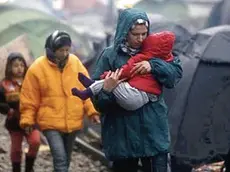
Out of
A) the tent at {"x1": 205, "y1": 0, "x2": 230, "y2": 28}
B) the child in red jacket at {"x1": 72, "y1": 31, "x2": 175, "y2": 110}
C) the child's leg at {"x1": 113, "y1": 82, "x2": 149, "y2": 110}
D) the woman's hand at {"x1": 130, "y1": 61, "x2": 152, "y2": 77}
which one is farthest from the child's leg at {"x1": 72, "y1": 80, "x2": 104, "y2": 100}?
the tent at {"x1": 205, "y1": 0, "x2": 230, "y2": 28}

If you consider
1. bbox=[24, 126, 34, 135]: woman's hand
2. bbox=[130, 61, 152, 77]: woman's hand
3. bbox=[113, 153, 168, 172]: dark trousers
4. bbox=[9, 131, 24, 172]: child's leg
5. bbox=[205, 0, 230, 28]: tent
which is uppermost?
bbox=[205, 0, 230, 28]: tent

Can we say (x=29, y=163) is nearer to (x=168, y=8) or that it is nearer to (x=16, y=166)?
(x=16, y=166)

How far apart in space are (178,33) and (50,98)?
3.11 meters

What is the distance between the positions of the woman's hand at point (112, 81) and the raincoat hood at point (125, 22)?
0.78 feet

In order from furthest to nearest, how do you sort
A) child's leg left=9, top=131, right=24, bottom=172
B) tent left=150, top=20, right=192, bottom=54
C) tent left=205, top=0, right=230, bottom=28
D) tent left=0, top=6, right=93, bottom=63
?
tent left=205, top=0, right=230, bottom=28 → tent left=0, top=6, right=93, bottom=63 → tent left=150, top=20, right=192, bottom=54 → child's leg left=9, top=131, right=24, bottom=172

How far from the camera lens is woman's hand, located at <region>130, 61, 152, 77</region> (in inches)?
221

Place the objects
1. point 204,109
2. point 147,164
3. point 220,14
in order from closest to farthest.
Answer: point 147,164 → point 204,109 → point 220,14

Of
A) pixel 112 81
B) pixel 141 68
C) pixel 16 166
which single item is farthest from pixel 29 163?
pixel 141 68

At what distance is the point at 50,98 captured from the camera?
Answer: 7.16 metres

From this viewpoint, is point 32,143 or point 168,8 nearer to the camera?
point 32,143

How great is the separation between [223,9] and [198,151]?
9.45 m

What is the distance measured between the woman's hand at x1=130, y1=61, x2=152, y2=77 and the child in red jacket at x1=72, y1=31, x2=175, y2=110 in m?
0.03

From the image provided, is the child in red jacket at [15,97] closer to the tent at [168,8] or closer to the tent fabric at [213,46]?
the tent fabric at [213,46]

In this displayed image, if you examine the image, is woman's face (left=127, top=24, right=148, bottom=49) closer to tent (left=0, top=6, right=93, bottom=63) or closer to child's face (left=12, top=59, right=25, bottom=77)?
child's face (left=12, top=59, right=25, bottom=77)
